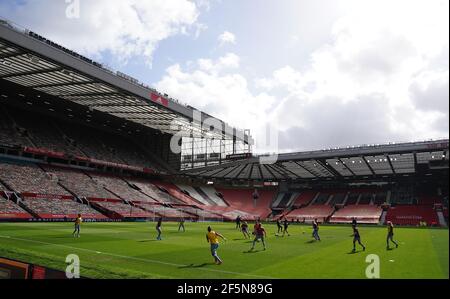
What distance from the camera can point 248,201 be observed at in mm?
94062

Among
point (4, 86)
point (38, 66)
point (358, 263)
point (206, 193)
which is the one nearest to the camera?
point (358, 263)

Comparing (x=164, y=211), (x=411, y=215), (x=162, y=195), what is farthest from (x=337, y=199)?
(x=164, y=211)

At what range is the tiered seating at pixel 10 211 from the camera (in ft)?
133

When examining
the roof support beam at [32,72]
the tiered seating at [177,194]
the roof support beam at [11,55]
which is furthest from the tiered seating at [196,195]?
the roof support beam at [11,55]

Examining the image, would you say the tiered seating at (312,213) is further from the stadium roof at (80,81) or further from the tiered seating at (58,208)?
the tiered seating at (58,208)

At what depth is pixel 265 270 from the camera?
1583 cm

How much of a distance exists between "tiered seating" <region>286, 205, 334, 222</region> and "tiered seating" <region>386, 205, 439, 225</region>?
1265 cm

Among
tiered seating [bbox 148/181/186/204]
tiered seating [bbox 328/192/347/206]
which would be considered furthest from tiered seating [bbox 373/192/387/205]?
tiered seating [bbox 148/181/186/204]

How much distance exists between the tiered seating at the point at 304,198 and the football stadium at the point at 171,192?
0.28 m

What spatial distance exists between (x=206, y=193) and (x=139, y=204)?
30789 millimetres

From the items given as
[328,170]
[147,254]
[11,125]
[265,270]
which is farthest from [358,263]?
[328,170]

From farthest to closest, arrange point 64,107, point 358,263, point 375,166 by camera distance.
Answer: point 375,166 → point 64,107 → point 358,263

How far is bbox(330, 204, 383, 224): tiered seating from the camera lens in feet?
233

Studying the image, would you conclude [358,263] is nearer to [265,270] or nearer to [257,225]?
[265,270]
